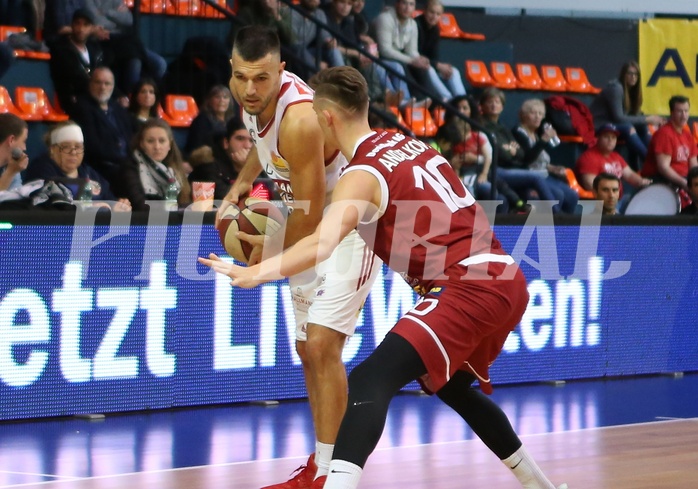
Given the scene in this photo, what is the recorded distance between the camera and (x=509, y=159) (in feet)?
38.5

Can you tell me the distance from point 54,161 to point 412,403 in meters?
2.81

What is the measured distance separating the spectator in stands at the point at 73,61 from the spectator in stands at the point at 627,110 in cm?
610

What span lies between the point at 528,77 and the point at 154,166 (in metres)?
6.93

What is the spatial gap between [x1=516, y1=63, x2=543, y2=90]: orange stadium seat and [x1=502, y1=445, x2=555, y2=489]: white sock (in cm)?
978

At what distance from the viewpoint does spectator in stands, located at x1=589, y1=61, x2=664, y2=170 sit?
535 inches

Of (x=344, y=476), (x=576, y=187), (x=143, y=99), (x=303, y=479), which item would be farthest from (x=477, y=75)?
(x=344, y=476)

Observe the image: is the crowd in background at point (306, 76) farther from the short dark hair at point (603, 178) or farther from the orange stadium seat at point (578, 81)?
the orange stadium seat at point (578, 81)

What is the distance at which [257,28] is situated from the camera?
524cm

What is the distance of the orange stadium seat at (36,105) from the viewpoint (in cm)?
980

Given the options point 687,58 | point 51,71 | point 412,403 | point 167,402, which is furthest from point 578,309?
point 687,58

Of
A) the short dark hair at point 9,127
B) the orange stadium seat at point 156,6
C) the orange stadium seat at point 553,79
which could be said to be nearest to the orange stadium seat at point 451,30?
the orange stadium seat at point 553,79

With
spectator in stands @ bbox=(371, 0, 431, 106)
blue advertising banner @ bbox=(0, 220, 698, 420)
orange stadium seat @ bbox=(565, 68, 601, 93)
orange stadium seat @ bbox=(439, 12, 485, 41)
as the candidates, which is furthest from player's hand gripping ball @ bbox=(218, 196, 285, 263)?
orange stadium seat @ bbox=(565, 68, 601, 93)

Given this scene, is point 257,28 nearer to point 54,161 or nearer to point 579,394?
point 54,161

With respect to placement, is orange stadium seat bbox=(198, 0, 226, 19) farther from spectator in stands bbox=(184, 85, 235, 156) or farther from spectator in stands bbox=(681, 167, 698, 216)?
spectator in stands bbox=(681, 167, 698, 216)
